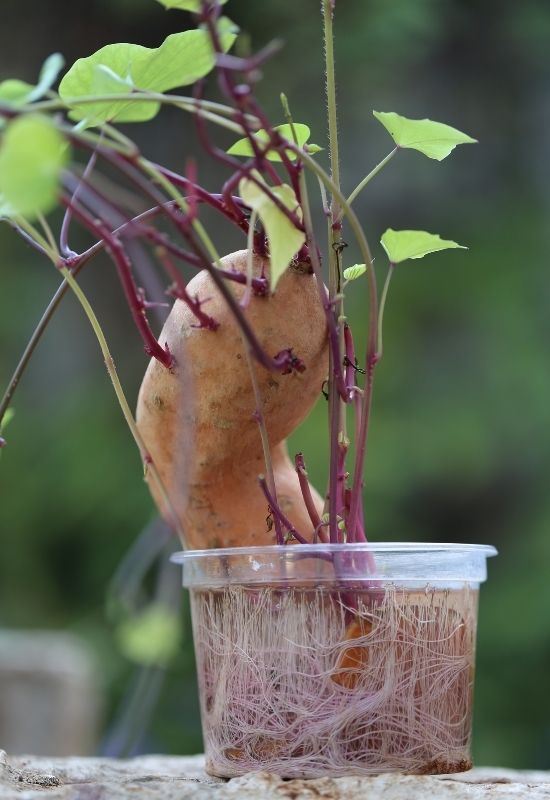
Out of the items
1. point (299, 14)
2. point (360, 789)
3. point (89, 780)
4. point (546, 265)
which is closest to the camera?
point (360, 789)

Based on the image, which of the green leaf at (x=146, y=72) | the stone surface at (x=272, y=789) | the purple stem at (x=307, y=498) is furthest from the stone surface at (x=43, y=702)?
the green leaf at (x=146, y=72)

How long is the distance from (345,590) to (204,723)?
0.13m

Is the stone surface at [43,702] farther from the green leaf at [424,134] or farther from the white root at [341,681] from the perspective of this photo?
the green leaf at [424,134]

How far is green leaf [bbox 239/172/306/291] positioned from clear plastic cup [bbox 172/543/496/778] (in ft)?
0.48

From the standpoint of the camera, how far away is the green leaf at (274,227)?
0.45 meters

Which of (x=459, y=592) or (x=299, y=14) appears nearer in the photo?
(x=459, y=592)

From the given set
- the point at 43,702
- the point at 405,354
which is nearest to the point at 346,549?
the point at 43,702

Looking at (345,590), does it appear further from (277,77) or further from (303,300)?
(277,77)

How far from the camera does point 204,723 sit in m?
0.56

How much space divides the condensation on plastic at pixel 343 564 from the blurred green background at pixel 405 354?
5.26 ft

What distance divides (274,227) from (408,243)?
0.11 metres

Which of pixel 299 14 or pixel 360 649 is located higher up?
pixel 299 14

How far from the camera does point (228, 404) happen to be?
55 centimetres

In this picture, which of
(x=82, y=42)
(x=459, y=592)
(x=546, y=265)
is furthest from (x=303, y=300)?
(x=82, y=42)
